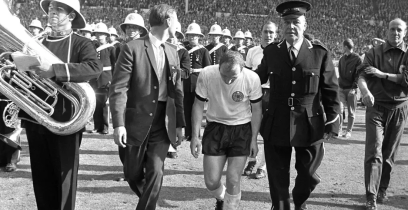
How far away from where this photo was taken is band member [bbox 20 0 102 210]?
3.86 metres

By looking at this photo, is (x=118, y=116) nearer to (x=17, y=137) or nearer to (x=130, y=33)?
(x=17, y=137)

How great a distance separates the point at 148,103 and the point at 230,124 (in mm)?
839

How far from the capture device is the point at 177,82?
421 centimetres

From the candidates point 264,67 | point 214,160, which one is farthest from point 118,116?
point 264,67

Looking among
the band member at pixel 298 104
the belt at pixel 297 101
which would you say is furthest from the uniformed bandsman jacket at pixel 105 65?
the belt at pixel 297 101

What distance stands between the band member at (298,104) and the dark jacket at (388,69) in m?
1.32

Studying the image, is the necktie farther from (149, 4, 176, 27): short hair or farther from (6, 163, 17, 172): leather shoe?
(6, 163, 17, 172): leather shoe

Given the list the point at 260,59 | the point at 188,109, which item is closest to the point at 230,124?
the point at 260,59

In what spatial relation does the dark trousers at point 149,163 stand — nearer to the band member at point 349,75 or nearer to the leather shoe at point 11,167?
the leather shoe at point 11,167

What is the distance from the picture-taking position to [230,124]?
175 inches

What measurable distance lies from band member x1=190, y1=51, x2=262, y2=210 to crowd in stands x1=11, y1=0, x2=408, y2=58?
27.7 m

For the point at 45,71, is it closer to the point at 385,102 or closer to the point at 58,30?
the point at 58,30

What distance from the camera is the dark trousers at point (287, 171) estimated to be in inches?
171

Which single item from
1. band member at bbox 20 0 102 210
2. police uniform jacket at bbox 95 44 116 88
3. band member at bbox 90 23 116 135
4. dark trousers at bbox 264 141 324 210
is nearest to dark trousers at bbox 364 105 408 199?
dark trousers at bbox 264 141 324 210
